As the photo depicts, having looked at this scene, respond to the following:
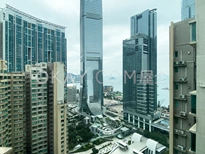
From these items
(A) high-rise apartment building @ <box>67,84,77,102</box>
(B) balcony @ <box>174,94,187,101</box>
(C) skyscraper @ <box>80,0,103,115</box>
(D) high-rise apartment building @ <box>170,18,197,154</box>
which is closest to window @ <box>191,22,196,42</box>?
(D) high-rise apartment building @ <box>170,18,197,154</box>

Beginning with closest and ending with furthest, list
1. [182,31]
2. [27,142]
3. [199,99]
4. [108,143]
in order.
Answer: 1. [199,99]
2. [182,31]
3. [27,142]
4. [108,143]

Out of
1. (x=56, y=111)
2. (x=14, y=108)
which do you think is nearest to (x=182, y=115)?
(x=56, y=111)

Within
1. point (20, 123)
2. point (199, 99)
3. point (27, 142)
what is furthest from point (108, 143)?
point (199, 99)

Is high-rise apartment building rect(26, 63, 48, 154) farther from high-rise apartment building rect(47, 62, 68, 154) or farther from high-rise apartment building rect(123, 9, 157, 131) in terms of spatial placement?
high-rise apartment building rect(123, 9, 157, 131)

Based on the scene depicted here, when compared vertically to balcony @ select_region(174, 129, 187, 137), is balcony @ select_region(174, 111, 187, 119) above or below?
above

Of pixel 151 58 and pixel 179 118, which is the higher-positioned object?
pixel 151 58

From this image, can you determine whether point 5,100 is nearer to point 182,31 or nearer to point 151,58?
point 182,31
